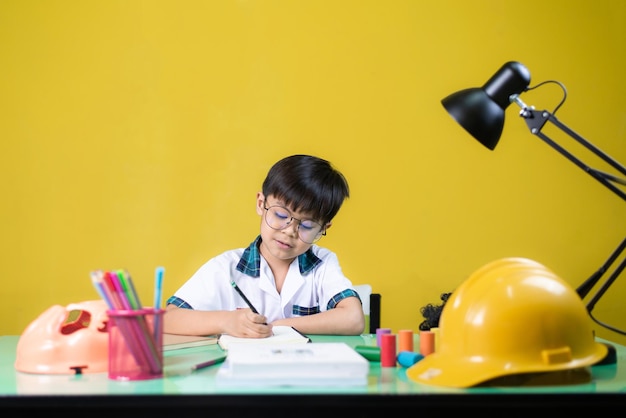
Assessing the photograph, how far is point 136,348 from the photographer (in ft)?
3.49

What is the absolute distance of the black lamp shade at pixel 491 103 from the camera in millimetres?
1261

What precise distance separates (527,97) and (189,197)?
1.35m

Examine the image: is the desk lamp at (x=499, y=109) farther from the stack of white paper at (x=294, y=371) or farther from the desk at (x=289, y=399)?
the stack of white paper at (x=294, y=371)

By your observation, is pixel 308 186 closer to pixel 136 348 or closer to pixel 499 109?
pixel 499 109

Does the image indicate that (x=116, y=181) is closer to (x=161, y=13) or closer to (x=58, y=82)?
(x=58, y=82)

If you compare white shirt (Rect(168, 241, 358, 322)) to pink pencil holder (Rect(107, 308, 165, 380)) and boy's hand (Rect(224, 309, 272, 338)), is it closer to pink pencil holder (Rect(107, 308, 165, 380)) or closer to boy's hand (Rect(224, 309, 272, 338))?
boy's hand (Rect(224, 309, 272, 338))

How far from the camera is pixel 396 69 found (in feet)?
9.42

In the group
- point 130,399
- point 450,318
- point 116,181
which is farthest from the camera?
point 116,181

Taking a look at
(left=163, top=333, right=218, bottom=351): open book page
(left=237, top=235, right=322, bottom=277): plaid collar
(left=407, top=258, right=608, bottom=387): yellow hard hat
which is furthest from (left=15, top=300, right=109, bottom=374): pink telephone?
(left=237, top=235, right=322, bottom=277): plaid collar

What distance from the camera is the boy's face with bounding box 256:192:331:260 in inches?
77.5

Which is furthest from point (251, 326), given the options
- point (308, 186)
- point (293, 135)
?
point (293, 135)

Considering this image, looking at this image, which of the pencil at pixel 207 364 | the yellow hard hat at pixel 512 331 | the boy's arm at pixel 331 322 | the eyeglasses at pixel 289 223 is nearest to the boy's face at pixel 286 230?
the eyeglasses at pixel 289 223

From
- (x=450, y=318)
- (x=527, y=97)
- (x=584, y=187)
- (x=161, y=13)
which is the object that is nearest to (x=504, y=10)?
(x=527, y=97)

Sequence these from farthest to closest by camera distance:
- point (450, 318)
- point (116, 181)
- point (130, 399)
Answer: point (116, 181) → point (450, 318) → point (130, 399)
